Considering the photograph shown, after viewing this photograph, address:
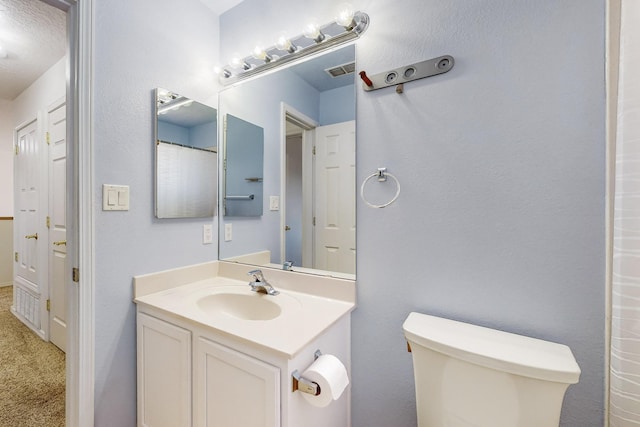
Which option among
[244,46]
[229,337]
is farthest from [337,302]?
[244,46]

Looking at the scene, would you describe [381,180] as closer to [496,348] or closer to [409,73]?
[409,73]

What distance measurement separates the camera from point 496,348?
799 mm

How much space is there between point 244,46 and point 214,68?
0.22 m

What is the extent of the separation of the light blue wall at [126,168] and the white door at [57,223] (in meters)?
1.45

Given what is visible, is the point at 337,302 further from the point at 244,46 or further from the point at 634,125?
the point at 244,46

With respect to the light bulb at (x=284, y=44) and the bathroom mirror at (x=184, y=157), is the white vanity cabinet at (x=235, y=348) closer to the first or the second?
the bathroom mirror at (x=184, y=157)

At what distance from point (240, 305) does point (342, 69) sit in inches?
48.3

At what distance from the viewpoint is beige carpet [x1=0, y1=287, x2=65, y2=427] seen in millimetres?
1490

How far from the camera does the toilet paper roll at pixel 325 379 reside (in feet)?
2.60

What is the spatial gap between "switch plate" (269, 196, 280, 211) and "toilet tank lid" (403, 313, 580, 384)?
0.87 m

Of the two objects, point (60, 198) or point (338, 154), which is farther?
point (60, 198)

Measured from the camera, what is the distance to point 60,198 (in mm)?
2213

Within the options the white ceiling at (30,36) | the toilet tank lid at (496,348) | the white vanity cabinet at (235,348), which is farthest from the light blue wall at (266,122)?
the toilet tank lid at (496,348)

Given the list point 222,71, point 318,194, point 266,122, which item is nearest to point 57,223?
point 222,71
